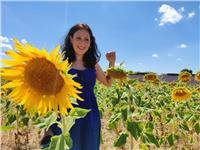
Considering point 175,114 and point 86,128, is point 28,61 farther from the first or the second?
point 175,114

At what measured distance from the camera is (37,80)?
132cm

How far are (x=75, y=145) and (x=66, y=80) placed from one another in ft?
3.09

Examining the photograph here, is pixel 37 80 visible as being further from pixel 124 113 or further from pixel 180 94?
pixel 180 94

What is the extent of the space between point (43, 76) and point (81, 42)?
39.4 inches

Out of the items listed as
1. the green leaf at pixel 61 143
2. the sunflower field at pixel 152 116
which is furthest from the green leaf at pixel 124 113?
the green leaf at pixel 61 143

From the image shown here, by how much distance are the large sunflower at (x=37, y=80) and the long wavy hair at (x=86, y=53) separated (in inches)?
40.1

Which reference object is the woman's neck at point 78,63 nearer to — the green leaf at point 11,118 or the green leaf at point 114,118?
the green leaf at point 114,118

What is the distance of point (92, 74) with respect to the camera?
239 cm

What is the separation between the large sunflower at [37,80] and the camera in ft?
4.24

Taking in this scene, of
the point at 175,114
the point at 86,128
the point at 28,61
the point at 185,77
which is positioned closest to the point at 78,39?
the point at 86,128

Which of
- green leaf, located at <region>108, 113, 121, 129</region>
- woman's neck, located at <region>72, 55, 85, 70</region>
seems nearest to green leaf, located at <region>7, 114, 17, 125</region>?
green leaf, located at <region>108, 113, 121, 129</region>

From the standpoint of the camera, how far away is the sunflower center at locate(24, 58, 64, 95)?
1.29m

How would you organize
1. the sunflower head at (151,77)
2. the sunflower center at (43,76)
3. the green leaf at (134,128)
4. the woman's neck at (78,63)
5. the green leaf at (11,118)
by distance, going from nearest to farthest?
the sunflower center at (43,76) → the woman's neck at (78,63) → the green leaf at (134,128) → the green leaf at (11,118) → the sunflower head at (151,77)

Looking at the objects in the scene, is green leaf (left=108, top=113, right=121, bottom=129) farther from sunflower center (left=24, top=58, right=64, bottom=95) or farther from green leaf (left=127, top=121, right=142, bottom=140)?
sunflower center (left=24, top=58, right=64, bottom=95)
